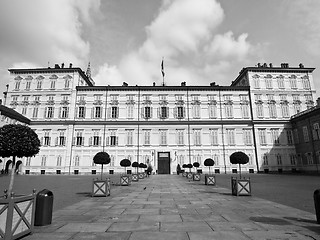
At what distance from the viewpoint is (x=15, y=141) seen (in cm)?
712

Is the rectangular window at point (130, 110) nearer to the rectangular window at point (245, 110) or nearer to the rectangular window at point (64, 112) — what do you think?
the rectangular window at point (64, 112)

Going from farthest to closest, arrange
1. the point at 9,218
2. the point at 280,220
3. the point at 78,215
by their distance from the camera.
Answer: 1. the point at 78,215
2. the point at 280,220
3. the point at 9,218

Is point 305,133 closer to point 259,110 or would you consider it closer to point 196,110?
point 259,110

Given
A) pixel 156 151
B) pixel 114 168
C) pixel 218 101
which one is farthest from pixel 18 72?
pixel 218 101

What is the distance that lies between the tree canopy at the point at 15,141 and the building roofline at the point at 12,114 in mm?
34295

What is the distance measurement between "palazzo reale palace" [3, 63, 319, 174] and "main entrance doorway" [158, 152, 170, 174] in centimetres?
19

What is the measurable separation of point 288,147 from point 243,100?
40.3 ft

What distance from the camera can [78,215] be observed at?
7.14 m

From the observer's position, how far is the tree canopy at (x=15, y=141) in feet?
23.0

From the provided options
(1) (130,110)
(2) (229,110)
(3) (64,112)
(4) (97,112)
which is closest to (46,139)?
(3) (64,112)

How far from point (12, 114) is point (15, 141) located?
36650mm

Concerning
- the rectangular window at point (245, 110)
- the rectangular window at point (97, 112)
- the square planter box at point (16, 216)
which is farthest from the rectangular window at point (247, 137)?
the square planter box at point (16, 216)

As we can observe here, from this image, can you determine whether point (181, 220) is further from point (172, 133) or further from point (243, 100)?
point (243, 100)

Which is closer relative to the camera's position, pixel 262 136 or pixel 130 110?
pixel 262 136
